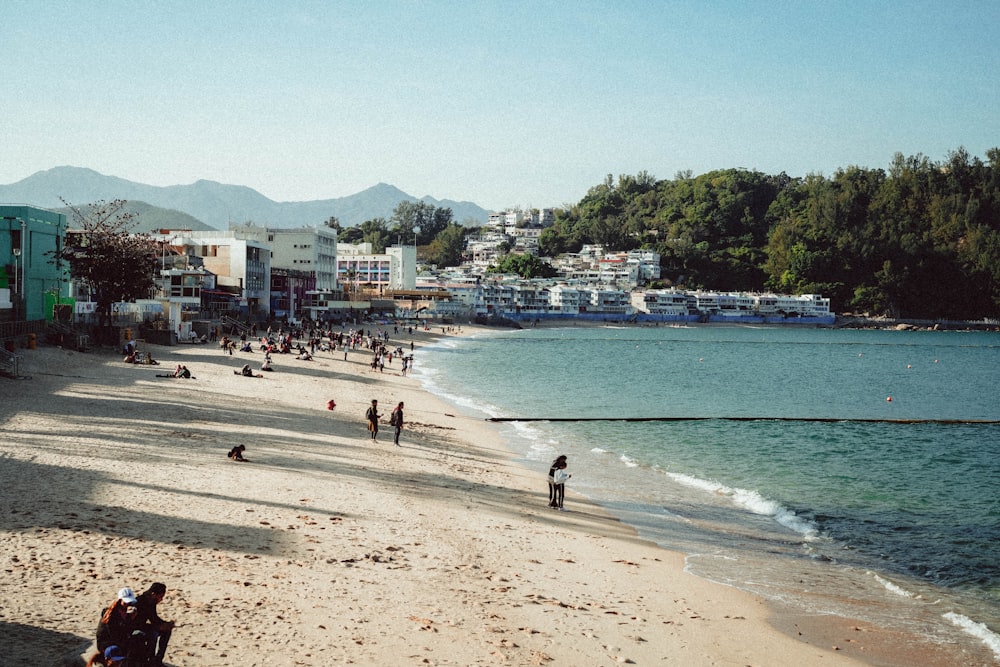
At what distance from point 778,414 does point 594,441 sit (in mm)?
14091

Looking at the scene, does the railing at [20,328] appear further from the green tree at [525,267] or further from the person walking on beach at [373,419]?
the green tree at [525,267]

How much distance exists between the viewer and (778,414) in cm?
3697

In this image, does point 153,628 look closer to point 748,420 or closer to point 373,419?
point 373,419

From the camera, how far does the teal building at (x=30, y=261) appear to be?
3300cm

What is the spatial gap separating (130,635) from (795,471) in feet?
65.7

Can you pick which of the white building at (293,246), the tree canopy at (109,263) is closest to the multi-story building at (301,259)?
the white building at (293,246)

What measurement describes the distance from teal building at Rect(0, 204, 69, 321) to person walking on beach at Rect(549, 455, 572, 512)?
23.2 metres

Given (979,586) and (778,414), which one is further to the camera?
(778,414)

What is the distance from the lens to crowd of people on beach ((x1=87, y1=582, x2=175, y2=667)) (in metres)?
6.88

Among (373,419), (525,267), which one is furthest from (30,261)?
(525,267)

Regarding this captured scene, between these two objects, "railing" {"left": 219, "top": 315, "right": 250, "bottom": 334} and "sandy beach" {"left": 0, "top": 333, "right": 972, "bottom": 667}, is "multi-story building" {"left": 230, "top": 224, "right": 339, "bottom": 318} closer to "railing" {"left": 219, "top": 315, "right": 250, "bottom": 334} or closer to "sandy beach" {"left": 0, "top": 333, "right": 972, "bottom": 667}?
"railing" {"left": 219, "top": 315, "right": 250, "bottom": 334}

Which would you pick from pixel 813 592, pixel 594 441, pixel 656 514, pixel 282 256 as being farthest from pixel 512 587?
pixel 282 256

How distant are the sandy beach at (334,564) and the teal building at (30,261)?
52.9 feet

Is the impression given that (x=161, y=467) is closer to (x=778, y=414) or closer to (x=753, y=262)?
(x=778, y=414)
